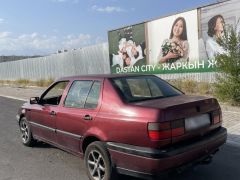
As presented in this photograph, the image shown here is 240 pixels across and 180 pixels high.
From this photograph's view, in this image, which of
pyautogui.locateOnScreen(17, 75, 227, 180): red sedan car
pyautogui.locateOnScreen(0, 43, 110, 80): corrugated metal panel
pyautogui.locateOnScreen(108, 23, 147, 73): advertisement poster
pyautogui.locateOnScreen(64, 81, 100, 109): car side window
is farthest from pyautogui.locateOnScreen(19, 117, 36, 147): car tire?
pyautogui.locateOnScreen(0, 43, 110, 80): corrugated metal panel

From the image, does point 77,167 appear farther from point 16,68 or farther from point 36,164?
point 16,68

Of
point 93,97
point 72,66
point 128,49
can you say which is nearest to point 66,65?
point 72,66

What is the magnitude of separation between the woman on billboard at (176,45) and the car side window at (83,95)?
11438mm

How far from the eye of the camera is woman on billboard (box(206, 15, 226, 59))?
A: 50.3 ft

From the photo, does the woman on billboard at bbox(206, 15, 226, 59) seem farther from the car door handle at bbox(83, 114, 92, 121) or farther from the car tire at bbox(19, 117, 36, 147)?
the car door handle at bbox(83, 114, 92, 121)

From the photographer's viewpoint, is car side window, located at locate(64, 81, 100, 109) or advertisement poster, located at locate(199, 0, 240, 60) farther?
advertisement poster, located at locate(199, 0, 240, 60)

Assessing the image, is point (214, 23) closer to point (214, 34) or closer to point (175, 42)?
point (214, 34)

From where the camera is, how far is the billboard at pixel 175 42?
1552 centimetres

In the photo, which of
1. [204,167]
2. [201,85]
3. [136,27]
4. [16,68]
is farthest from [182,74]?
[16,68]

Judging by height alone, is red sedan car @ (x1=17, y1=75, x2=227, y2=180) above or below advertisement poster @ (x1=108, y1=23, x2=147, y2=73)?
below

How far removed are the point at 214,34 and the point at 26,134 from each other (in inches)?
389

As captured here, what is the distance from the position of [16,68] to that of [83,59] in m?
15.7

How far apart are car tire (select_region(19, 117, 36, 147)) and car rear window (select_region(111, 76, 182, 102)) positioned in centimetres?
306

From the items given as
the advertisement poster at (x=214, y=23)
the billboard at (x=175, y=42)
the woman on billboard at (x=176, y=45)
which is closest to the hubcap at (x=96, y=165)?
the billboard at (x=175, y=42)
